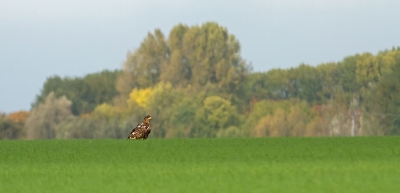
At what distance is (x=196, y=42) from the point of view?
84688 millimetres

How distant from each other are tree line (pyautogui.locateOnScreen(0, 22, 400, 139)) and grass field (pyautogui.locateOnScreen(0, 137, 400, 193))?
172ft

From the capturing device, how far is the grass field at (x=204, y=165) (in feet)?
29.9

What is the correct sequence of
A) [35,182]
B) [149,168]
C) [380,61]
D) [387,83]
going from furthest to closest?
1. [380,61]
2. [387,83]
3. [149,168]
4. [35,182]

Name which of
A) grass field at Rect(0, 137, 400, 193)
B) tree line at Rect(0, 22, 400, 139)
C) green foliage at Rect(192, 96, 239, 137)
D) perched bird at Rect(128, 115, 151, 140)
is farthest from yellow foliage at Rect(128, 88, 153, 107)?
grass field at Rect(0, 137, 400, 193)

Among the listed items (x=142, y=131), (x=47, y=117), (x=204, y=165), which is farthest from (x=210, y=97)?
(x=204, y=165)

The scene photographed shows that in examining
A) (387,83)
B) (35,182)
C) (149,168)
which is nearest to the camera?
(35,182)

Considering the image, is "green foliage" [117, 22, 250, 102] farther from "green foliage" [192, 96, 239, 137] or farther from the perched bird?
the perched bird

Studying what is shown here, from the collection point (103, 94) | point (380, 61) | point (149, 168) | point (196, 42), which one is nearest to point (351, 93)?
point (380, 61)

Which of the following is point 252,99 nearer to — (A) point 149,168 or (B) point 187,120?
(B) point 187,120

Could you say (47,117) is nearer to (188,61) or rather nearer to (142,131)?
(188,61)

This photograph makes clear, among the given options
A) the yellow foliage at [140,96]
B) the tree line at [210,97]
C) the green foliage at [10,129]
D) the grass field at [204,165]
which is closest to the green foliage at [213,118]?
the tree line at [210,97]

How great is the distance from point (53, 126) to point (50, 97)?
7.75m

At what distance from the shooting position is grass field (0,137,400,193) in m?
9.11

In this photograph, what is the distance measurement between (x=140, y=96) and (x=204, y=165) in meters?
69.1
